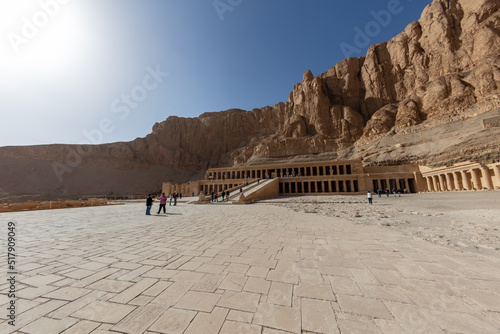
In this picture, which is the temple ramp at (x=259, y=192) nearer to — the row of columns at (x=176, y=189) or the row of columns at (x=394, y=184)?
the row of columns at (x=176, y=189)

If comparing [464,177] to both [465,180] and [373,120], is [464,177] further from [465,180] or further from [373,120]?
[373,120]

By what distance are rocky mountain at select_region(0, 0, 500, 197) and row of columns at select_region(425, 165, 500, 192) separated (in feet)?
7.33

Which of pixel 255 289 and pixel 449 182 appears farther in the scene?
pixel 449 182

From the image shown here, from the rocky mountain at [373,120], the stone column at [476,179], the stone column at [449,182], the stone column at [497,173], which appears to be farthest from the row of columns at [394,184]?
the stone column at [497,173]

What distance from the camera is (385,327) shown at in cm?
177

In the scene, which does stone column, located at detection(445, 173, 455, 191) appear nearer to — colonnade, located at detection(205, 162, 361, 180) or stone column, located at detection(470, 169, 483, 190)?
A: stone column, located at detection(470, 169, 483, 190)

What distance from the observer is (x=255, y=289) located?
2486 mm

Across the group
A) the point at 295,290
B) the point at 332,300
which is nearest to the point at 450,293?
the point at 332,300

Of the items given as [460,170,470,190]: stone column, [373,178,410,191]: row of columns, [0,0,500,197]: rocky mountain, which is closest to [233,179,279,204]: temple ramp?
[373,178,410,191]: row of columns

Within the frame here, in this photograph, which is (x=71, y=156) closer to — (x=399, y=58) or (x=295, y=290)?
(x=295, y=290)

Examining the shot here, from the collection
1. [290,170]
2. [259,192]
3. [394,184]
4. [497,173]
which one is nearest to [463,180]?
[497,173]

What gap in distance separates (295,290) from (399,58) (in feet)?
Result: 238

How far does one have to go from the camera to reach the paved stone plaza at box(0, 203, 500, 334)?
183 cm

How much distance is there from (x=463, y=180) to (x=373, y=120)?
3139cm
